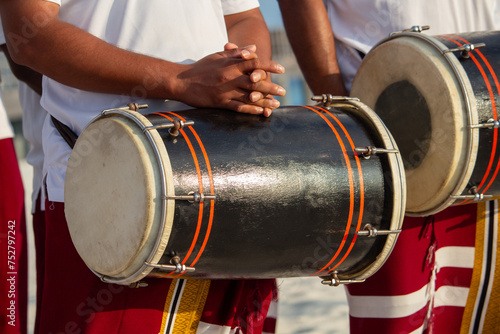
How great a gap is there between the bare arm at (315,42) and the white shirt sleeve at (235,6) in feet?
1.07

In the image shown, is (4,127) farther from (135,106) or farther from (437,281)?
(437,281)

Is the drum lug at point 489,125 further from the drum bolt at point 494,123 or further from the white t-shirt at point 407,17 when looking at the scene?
the white t-shirt at point 407,17

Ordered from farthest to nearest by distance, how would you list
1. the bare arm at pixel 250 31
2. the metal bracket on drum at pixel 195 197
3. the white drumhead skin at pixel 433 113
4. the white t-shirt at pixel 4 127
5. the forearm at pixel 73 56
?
the white t-shirt at pixel 4 127 < the bare arm at pixel 250 31 < the white drumhead skin at pixel 433 113 < the forearm at pixel 73 56 < the metal bracket on drum at pixel 195 197

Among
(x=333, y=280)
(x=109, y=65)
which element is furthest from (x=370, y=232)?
(x=109, y=65)

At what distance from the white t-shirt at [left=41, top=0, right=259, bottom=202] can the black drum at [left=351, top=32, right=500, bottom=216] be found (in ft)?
1.84

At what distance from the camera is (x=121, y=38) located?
5.60 ft

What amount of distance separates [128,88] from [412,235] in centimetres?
110

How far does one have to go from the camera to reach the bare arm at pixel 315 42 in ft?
7.72

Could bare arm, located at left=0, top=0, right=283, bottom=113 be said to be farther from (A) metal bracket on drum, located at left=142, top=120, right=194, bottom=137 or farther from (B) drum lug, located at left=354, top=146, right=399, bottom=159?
(B) drum lug, located at left=354, top=146, right=399, bottom=159

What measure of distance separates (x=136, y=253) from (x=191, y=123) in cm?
31

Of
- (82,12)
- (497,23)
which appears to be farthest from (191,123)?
(497,23)

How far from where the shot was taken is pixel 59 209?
5.94 feet

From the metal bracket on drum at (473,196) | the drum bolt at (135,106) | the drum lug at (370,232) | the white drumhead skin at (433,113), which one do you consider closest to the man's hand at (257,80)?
the drum bolt at (135,106)

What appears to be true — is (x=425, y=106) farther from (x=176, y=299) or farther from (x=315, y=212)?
(x=176, y=299)
